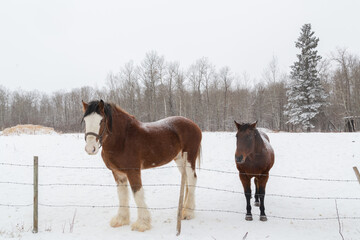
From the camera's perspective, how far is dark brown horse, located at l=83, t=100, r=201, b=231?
3363 mm

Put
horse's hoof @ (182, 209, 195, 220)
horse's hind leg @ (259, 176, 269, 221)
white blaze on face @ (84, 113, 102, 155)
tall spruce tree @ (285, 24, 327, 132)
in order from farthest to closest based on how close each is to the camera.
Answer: tall spruce tree @ (285, 24, 327, 132), horse's hoof @ (182, 209, 195, 220), horse's hind leg @ (259, 176, 269, 221), white blaze on face @ (84, 113, 102, 155)

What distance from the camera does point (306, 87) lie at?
23.2m

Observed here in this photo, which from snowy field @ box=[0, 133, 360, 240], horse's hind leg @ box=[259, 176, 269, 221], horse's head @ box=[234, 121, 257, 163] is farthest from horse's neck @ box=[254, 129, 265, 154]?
snowy field @ box=[0, 133, 360, 240]

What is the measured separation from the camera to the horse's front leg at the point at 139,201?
367 centimetres

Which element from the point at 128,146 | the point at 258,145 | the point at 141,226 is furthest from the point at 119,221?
the point at 258,145

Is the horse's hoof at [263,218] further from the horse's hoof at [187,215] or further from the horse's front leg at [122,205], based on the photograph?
the horse's front leg at [122,205]

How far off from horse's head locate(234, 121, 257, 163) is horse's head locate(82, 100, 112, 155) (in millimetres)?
2244

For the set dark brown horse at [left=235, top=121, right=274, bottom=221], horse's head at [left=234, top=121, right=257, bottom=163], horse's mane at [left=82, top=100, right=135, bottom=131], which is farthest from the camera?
dark brown horse at [left=235, top=121, right=274, bottom=221]

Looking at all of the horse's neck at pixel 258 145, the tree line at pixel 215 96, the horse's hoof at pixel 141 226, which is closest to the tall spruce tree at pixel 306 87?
the tree line at pixel 215 96

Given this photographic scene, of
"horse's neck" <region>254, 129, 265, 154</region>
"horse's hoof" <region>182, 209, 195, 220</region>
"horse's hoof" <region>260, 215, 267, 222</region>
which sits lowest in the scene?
"horse's hoof" <region>260, 215, 267, 222</region>

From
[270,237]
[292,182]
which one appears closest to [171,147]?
[270,237]

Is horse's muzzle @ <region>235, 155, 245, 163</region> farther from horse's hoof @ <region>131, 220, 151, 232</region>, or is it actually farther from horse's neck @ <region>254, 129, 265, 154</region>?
horse's hoof @ <region>131, 220, 151, 232</region>

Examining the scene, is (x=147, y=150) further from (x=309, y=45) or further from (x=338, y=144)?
(x=309, y=45)

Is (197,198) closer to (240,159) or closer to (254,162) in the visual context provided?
(254,162)
